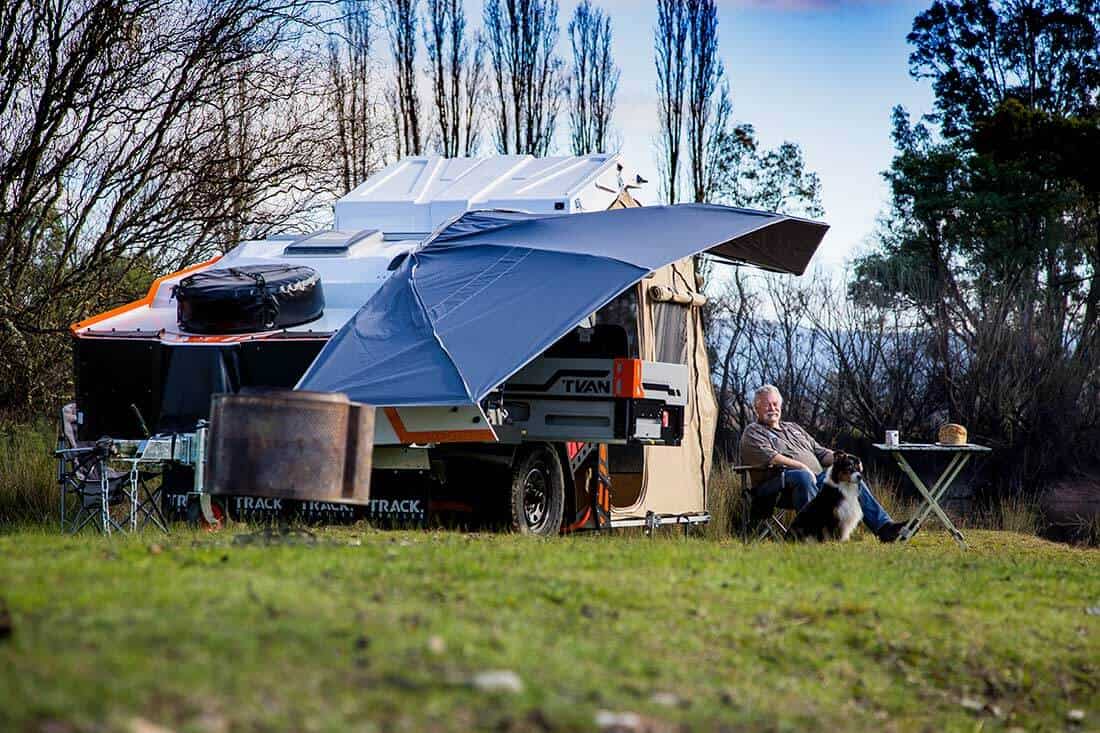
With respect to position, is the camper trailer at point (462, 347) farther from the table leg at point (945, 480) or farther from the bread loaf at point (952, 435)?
the table leg at point (945, 480)

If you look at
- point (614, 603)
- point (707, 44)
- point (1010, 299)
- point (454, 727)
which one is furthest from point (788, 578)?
point (707, 44)

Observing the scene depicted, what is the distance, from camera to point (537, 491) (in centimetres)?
1102

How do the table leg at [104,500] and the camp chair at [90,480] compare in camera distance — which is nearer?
the table leg at [104,500]

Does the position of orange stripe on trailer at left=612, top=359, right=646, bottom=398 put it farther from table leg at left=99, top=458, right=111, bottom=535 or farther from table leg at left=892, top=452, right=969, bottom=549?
table leg at left=99, top=458, right=111, bottom=535

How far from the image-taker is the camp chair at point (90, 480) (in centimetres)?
952

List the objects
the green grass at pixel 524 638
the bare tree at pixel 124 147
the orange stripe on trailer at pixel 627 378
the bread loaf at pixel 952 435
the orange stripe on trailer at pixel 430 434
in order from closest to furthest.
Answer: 1. the green grass at pixel 524 638
2. the orange stripe on trailer at pixel 430 434
3. the orange stripe on trailer at pixel 627 378
4. the bread loaf at pixel 952 435
5. the bare tree at pixel 124 147

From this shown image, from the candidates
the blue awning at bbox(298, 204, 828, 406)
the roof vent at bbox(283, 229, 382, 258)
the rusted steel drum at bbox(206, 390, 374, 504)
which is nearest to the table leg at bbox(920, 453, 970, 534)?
the blue awning at bbox(298, 204, 828, 406)

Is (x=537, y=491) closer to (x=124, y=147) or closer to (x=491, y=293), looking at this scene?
(x=491, y=293)

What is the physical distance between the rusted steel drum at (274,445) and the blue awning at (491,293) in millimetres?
1996

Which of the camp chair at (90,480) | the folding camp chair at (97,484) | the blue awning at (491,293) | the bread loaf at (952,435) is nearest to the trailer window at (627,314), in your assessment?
the blue awning at (491,293)

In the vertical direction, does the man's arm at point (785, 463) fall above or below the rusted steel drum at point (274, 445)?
below

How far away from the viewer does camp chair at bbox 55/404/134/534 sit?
952cm

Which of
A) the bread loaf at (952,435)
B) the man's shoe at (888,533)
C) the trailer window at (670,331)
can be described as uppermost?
the trailer window at (670,331)

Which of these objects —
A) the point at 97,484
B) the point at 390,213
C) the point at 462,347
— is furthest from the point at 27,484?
the point at 462,347
